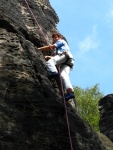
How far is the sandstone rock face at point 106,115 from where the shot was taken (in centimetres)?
1932

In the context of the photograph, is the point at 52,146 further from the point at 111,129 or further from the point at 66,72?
the point at 111,129

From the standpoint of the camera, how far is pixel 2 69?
8.48 m

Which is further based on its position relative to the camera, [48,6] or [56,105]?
[48,6]

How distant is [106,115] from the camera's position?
20281mm

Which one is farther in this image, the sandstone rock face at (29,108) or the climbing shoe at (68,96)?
the climbing shoe at (68,96)

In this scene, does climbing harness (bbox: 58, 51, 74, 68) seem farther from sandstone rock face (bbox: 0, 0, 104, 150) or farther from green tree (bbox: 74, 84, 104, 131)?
green tree (bbox: 74, 84, 104, 131)

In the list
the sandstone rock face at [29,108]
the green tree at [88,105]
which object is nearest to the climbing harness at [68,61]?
the sandstone rock face at [29,108]

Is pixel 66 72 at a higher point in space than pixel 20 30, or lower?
lower

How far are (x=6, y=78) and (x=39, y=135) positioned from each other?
67.5 inches

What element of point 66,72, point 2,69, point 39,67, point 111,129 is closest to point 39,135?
point 2,69

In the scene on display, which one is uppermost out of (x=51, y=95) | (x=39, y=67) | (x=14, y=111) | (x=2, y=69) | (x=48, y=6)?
(x=48, y=6)

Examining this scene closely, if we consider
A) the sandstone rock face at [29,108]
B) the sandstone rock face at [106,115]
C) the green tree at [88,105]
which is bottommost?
the sandstone rock face at [29,108]

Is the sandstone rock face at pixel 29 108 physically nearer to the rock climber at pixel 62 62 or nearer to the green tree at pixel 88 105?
the rock climber at pixel 62 62

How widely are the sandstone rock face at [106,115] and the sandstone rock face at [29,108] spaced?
33.2 feet
